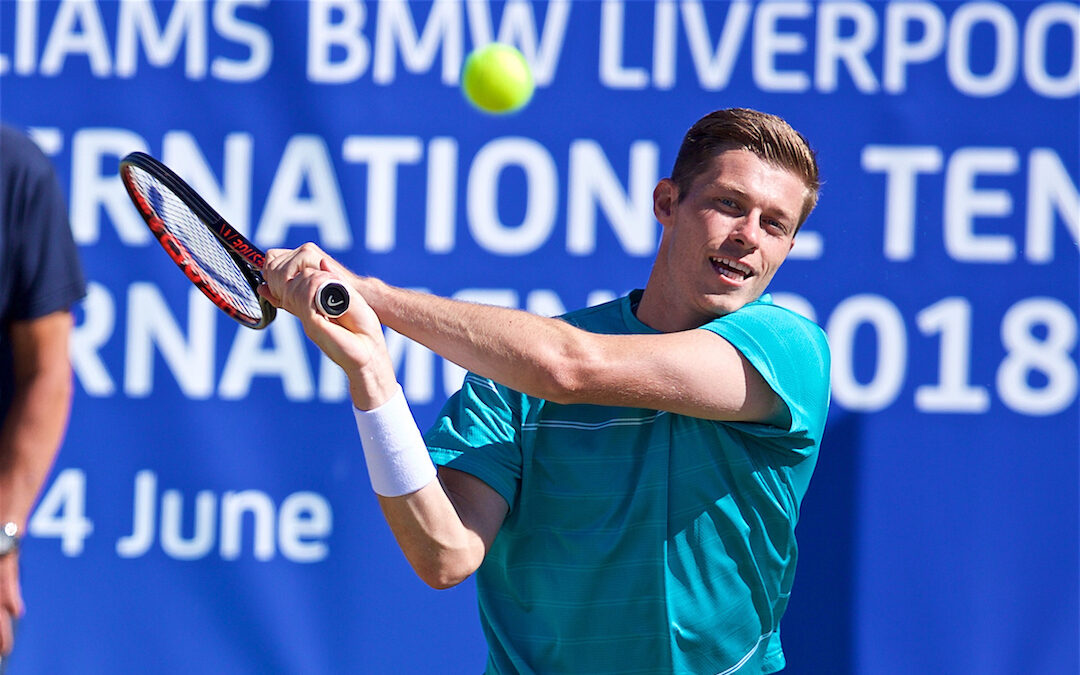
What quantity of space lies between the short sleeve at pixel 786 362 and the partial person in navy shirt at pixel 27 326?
4.12ft

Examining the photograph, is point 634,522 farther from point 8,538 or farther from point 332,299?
point 8,538

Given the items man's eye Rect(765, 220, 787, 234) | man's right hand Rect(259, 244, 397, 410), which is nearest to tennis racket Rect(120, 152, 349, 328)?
man's right hand Rect(259, 244, 397, 410)

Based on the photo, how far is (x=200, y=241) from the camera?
257 centimetres

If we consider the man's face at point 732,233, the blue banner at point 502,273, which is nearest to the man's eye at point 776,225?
the man's face at point 732,233

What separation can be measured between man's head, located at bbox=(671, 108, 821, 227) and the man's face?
16 mm

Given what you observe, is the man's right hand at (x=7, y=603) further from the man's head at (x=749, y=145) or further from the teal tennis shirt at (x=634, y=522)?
the man's head at (x=749, y=145)

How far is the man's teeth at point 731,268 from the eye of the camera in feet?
6.73

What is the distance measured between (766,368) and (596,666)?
54 centimetres

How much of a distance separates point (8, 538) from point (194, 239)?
703 mm

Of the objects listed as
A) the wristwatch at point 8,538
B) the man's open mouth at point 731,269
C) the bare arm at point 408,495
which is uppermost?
the man's open mouth at point 731,269

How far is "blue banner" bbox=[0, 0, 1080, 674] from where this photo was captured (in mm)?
3195

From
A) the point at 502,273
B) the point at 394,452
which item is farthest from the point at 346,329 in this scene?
the point at 502,273

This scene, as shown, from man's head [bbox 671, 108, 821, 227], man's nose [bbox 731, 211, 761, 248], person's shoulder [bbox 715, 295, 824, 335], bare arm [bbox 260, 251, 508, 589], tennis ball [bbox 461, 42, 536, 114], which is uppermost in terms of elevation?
tennis ball [bbox 461, 42, 536, 114]

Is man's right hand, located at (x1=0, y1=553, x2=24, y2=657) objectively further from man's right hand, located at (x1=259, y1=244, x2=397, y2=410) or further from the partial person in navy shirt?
man's right hand, located at (x1=259, y1=244, x2=397, y2=410)
